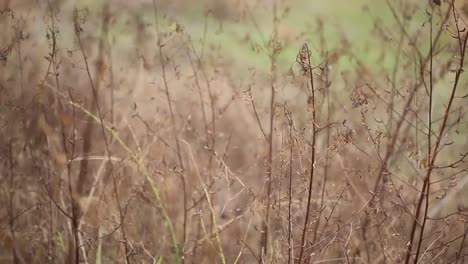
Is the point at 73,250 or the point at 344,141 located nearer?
the point at 344,141

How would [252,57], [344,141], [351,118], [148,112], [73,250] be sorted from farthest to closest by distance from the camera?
[252,57]
[148,112]
[351,118]
[73,250]
[344,141]

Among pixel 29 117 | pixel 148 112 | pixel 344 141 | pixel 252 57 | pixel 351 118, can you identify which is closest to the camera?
pixel 344 141

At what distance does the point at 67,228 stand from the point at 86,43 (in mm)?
1415

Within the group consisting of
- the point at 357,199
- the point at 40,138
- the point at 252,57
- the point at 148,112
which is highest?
the point at 252,57

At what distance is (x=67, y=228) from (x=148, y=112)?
1684mm

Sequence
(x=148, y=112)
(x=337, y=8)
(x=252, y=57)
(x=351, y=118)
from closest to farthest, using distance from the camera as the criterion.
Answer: (x=351, y=118)
(x=148, y=112)
(x=252, y=57)
(x=337, y=8)

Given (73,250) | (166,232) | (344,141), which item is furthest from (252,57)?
(344,141)

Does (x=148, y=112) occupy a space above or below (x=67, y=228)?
above

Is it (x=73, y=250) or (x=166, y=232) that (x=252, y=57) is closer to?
(x=166, y=232)

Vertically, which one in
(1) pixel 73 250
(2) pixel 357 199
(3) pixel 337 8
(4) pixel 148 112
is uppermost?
(3) pixel 337 8

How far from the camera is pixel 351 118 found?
13.4 feet

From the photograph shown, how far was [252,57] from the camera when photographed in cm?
665

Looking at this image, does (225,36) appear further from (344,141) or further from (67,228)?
(344,141)

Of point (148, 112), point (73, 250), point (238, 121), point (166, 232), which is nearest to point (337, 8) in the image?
point (238, 121)
